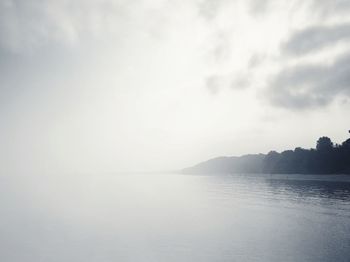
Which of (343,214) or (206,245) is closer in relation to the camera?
(206,245)

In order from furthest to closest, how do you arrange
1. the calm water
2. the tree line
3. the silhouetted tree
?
the silhouetted tree, the tree line, the calm water

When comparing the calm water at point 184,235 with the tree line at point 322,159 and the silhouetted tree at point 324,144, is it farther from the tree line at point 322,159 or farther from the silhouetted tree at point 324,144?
the silhouetted tree at point 324,144

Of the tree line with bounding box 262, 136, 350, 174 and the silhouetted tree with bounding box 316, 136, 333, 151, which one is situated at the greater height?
the silhouetted tree with bounding box 316, 136, 333, 151

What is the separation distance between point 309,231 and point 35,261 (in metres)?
41.4

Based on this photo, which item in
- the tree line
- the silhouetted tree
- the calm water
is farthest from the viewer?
the silhouetted tree

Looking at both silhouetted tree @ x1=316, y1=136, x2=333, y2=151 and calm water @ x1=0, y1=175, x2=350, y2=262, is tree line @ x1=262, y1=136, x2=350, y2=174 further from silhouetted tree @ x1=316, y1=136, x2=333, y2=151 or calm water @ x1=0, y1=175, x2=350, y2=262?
calm water @ x1=0, y1=175, x2=350, y2=262

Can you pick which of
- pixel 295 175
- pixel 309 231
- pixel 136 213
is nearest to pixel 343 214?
pixel 309 231

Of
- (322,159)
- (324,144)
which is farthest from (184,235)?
(324,144)

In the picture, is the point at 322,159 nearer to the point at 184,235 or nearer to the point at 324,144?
the point at 324,144

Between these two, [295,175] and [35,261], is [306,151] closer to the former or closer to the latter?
[295,175]

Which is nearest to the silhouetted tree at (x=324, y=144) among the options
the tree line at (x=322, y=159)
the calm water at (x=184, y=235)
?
the tree line at (x=322, y=159)

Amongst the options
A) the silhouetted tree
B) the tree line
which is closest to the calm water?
the tree line

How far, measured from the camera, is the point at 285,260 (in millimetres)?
30203

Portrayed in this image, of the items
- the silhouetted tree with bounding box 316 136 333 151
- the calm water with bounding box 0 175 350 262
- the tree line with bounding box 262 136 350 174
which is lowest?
the calm water with bounding box 0 175 350 262
